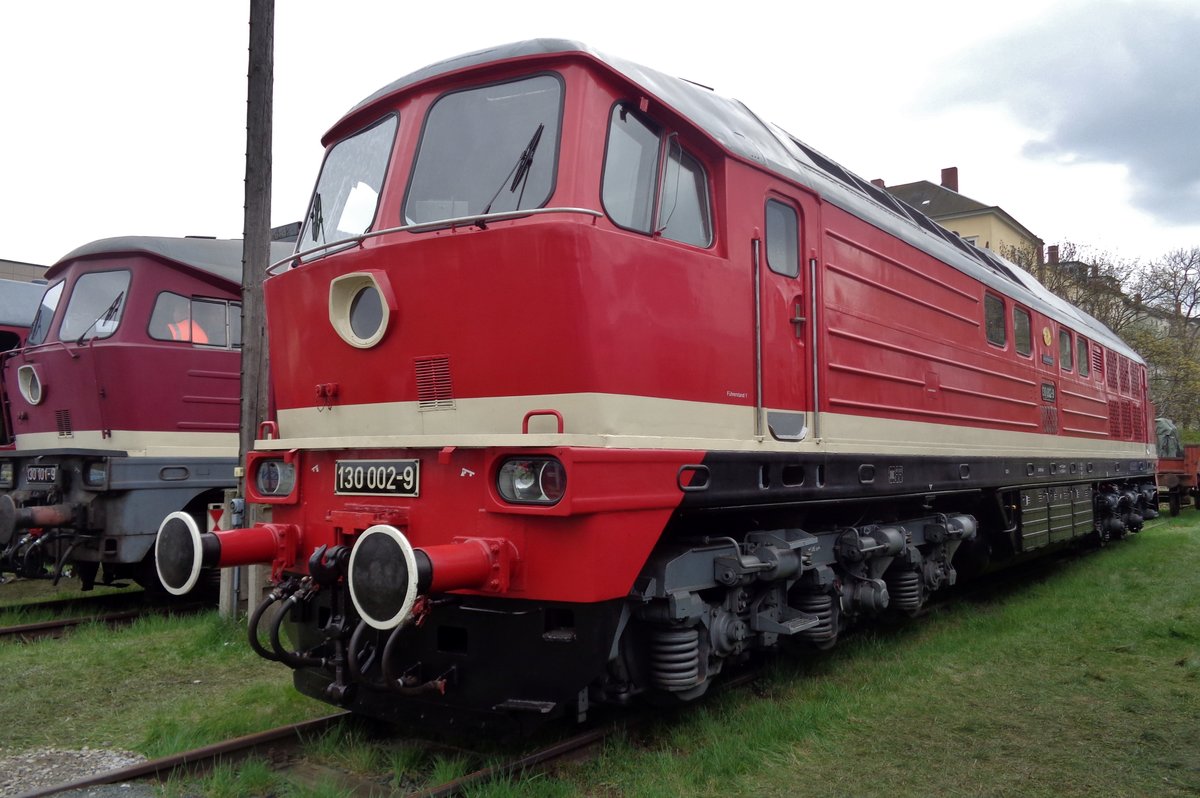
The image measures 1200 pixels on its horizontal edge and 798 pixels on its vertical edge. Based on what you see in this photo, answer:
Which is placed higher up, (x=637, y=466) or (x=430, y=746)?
(x=637, y=466)

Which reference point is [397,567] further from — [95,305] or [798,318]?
[95,305]

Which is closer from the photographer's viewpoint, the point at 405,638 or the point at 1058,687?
the point at 405,638

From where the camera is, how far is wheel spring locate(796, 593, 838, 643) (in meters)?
5.49

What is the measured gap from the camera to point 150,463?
8.58 meters

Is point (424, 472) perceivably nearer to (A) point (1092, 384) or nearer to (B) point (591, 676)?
(B) point (591, 676)

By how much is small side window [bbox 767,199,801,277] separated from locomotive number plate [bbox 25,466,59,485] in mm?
7076

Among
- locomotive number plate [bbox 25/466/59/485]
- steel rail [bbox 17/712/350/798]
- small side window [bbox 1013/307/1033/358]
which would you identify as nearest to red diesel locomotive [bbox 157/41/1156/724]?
steel rail [bbox 17/712/350/798]

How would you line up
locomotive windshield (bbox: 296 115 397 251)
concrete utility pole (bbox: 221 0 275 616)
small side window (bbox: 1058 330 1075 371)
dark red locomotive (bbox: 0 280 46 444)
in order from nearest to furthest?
locomotive windshield (bbox: 296 115 397 251)
concrete utility pole (bbox: 221 0 275 616)
small side window (bbox: 1058 330 1075 371)
dark red locomotive (bbox: 0 280 46 444)

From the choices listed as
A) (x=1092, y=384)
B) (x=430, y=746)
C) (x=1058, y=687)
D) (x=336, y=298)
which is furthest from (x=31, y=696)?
(x=1092, y=384)

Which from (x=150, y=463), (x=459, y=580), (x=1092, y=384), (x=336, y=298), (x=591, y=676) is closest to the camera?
(x=459, y=580)

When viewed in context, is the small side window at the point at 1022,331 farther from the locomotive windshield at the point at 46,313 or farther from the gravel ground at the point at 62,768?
the locomotive windshield at the point at 46,313

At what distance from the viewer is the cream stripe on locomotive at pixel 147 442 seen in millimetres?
8594

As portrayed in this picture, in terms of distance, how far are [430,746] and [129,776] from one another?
140 centimetres

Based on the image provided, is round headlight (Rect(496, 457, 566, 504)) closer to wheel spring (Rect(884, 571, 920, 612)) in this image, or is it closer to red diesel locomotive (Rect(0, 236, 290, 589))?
wheel spring (Rect(884, 571, 920, 612))
